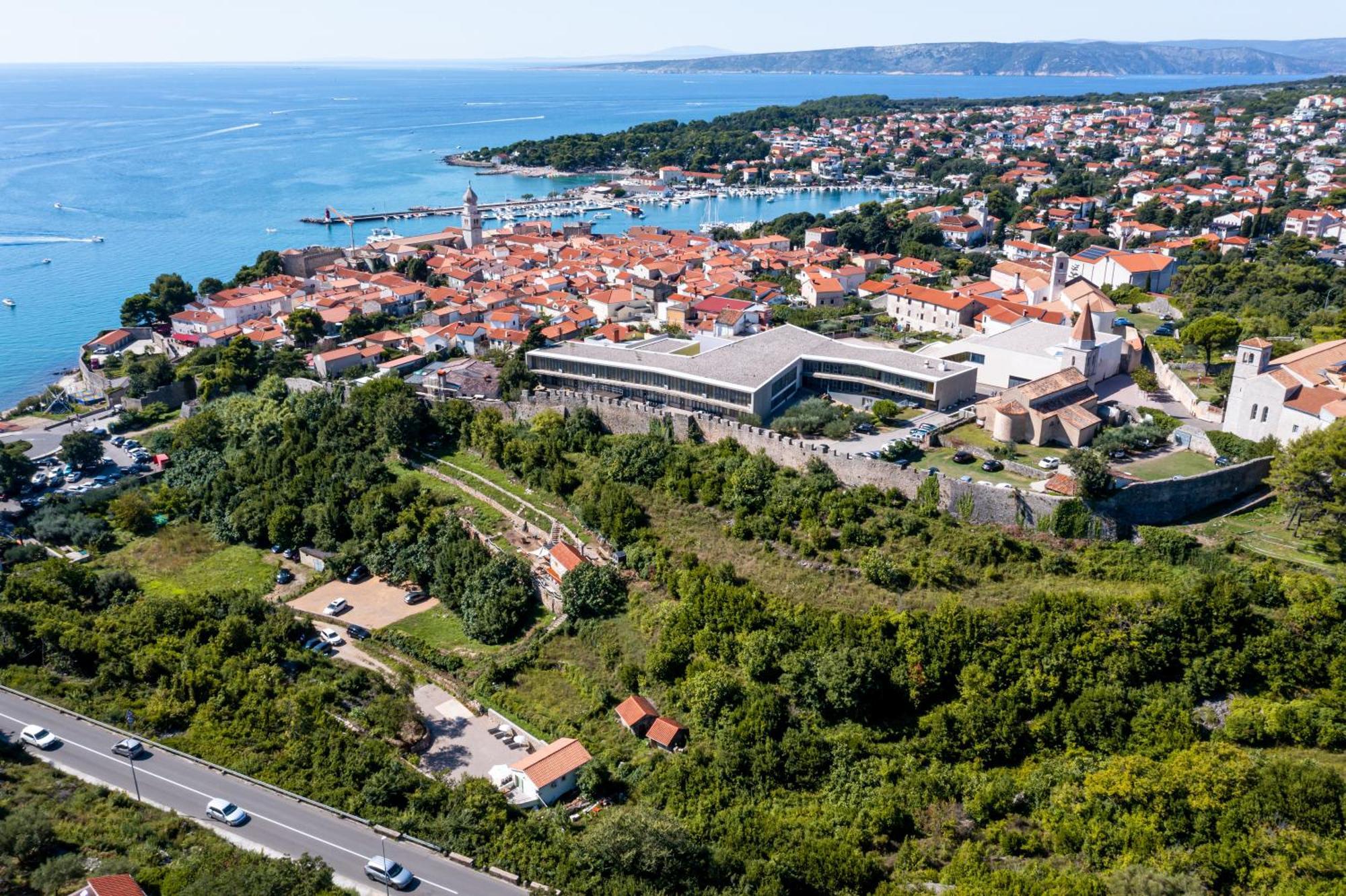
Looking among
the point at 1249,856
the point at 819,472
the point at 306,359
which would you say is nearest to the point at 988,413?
the point at 819,472

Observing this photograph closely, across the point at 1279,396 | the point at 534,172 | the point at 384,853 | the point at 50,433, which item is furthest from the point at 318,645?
the point at 534,172

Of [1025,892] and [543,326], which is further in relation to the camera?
[543,326]

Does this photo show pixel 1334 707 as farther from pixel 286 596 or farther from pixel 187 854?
pixel 286 596

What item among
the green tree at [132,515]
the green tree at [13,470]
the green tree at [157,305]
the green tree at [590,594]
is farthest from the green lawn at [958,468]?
the green tree at [157,305]

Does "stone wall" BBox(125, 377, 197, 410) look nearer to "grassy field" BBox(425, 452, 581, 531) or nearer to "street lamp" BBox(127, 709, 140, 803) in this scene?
"grassy field" BBox(425, 452, 581, 531)

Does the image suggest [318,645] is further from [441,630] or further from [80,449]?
[80,449]

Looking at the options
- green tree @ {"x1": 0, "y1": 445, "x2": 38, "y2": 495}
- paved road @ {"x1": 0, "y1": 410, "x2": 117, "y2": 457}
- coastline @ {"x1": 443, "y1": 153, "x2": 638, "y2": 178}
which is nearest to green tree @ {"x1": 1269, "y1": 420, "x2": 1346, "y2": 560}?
green tree @ {"x1": 0, "y1": 445, "x2": 38, "y2": 495}
